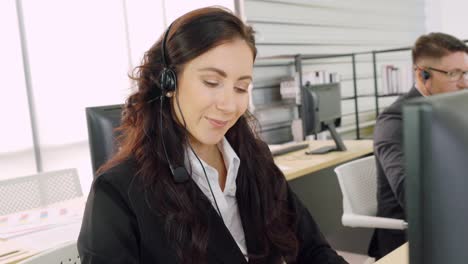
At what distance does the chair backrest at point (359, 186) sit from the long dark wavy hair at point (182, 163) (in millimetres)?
705

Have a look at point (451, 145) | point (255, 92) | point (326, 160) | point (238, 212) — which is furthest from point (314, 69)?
point (451, 145)

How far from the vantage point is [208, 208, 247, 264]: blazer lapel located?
3.56ft

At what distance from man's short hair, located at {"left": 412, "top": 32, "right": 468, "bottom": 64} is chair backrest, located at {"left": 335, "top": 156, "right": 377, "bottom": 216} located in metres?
0.52

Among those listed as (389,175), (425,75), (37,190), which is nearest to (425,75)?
(425,75)

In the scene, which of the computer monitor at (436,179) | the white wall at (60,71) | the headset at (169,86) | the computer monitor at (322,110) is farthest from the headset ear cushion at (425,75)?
the computer monitor at (436,179)

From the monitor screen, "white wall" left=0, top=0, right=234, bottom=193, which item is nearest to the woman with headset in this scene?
"white wall" left=0, top=0, right=234, bottom=193

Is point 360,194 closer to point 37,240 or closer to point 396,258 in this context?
point 396,258

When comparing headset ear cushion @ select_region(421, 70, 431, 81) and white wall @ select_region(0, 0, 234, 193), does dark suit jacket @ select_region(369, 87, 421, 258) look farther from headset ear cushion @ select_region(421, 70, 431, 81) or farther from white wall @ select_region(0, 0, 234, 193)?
white wall @ select_region(0, 0, 234, 193)

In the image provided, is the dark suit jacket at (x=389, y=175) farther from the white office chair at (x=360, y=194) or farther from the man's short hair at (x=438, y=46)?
the man's short hair at (x=438, y=46)

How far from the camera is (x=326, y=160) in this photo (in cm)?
276

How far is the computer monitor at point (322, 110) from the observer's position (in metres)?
2.99

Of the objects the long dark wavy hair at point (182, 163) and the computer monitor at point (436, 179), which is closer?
the computer monitor at point (436, 179)

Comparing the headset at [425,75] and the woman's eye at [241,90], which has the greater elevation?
the woman's eye at [241,90]

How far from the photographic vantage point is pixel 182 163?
3.77ft
